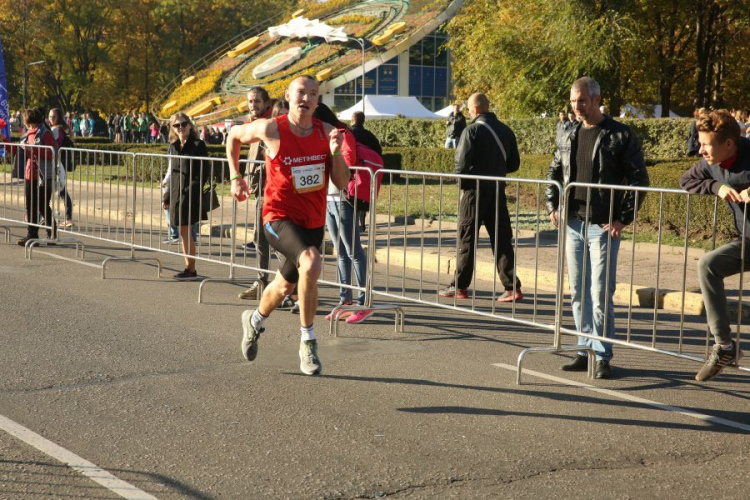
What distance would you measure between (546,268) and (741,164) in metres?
5.51

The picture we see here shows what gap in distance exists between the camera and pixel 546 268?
38.6ft

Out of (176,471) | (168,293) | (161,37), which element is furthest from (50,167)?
(161,37)

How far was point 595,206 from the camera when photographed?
23.5 feet

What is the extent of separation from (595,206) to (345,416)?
98.4 inches

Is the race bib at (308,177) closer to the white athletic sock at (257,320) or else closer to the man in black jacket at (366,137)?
the white athletic sock at (257,320)

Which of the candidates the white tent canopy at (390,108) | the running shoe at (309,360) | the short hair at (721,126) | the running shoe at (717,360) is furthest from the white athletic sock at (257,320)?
the white tent canopy at (390,108)

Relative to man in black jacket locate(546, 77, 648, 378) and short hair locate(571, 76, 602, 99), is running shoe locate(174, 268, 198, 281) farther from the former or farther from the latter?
short hair locate(571, 76, 602, 99)

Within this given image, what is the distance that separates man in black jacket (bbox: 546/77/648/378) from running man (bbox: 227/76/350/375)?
1684mm

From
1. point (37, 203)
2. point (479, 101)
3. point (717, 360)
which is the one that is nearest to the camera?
point (717, 360)

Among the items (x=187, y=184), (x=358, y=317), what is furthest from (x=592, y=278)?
(x=187, y=184)

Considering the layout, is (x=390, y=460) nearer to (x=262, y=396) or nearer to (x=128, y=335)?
(x=262, y=396)

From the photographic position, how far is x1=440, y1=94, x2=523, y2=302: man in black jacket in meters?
9.96

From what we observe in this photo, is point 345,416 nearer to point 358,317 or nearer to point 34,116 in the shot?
point 358,317

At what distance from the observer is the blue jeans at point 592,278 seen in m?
7.08
